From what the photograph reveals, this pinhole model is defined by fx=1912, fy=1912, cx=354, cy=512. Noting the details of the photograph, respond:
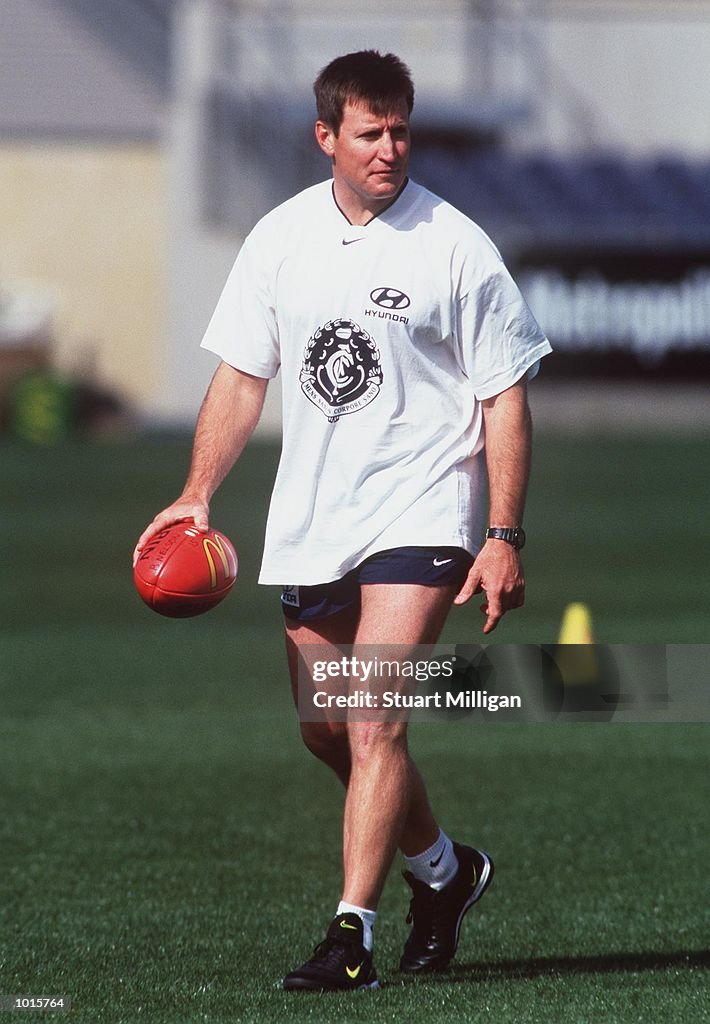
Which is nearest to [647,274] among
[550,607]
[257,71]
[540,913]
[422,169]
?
[422,169]

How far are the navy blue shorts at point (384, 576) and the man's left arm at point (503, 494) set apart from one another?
89mm

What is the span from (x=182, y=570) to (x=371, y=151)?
113 cm

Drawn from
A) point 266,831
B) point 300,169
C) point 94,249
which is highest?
point 300,169

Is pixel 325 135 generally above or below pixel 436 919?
above

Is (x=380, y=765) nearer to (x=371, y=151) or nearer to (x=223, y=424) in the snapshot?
(x=223, y=424)

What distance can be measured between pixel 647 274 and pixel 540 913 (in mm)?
24136

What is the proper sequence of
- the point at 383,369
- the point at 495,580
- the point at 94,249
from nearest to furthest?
the point at 495,580, the point at 383,369, the point at 94,249

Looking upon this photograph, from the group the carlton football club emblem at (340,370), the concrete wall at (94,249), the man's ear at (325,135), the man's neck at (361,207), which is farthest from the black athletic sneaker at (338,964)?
the concrete wall at (94,249)

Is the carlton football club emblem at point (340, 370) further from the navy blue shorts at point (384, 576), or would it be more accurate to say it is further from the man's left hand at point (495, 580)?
the man's left hand at point (495, 580)

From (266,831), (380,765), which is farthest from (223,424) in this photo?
(266,831)

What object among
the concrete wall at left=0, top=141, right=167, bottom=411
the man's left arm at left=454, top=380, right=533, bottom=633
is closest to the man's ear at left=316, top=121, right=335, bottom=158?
the man's left arm at left=454, top=380, right=533, bottom=633

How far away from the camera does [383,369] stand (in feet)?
15.3

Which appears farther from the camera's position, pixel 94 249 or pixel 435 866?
pixel 94 249

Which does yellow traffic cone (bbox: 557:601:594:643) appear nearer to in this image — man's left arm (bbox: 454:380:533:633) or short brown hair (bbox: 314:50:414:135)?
man's left arm (bbox: 454:380:533:633)
